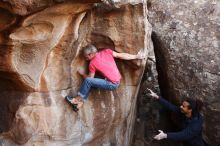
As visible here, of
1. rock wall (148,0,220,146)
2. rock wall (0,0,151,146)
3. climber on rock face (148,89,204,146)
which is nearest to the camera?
rock wall (0,0,151,146)

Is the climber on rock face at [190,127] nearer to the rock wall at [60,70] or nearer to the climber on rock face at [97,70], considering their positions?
the rock wall at [60,70]

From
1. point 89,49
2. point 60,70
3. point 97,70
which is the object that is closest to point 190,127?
point 97,70

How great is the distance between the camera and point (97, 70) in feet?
19.1

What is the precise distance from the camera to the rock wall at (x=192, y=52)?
6422 millimetres

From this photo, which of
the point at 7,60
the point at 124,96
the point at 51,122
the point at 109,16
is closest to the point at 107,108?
the point at 124,96

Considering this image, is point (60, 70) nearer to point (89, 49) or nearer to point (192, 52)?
point (89, 49)

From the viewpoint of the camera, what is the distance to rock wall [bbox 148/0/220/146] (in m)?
6.42

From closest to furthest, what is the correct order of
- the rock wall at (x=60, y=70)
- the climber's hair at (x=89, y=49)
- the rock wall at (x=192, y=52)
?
the rock wall at (x=60, y=70), the climber's hair at (x=89, y=49), the rock wall at (x=192, y=52)

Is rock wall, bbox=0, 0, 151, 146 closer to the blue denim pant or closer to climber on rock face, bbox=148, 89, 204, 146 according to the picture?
the blue denim pant

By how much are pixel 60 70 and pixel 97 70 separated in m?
0.54

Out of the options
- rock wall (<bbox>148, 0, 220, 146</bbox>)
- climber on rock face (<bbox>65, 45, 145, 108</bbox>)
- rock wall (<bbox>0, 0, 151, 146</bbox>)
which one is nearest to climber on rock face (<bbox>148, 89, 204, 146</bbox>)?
rock wall (<bbox>148, 0, 220, 146</bbox>)

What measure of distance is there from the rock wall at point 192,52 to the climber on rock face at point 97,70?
1.19 meters

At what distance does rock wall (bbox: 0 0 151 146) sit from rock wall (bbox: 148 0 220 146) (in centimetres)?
65

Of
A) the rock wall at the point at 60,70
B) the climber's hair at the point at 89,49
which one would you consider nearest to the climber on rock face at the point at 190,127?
the rock wall at the point at 60,70
